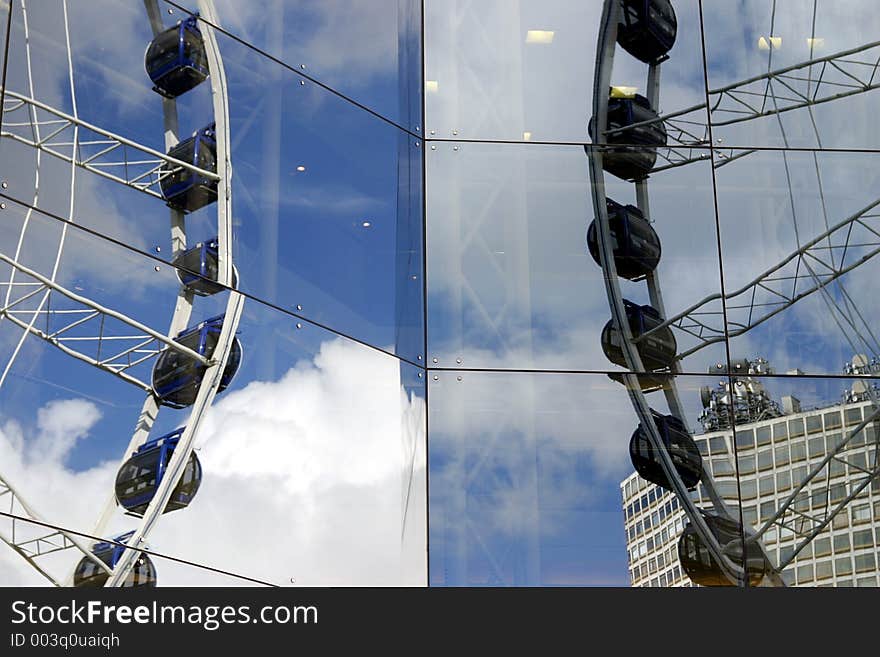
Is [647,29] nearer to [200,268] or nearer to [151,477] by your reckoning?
[200,268]

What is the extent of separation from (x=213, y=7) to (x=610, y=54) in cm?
243

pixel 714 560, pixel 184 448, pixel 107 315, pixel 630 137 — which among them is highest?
pixel 630 137

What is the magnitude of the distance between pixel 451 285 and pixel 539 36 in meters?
1.67

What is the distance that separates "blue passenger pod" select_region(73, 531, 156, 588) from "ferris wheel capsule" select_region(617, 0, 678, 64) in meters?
4.16

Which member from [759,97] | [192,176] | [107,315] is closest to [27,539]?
[107,315]

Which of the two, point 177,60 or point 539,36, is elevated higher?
point 539,36

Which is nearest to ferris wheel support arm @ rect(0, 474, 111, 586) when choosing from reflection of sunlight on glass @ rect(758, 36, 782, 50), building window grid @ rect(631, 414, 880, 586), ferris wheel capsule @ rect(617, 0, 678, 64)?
building window grid @ rect(631, 414, 880, 586)

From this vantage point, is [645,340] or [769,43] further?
[769,43]

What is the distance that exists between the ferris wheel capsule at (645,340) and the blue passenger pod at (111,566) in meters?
2.84

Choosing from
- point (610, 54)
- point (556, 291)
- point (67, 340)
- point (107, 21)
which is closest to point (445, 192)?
point (556, 291)

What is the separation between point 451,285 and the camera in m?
6.98

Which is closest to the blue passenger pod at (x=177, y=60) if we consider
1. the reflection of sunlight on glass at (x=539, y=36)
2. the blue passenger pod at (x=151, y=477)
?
the blue passenger pod at (x=151, y=477)

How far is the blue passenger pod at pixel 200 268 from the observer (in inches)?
233

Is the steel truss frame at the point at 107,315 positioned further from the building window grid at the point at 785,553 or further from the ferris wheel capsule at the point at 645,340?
the building window grid at the point at 785,553
